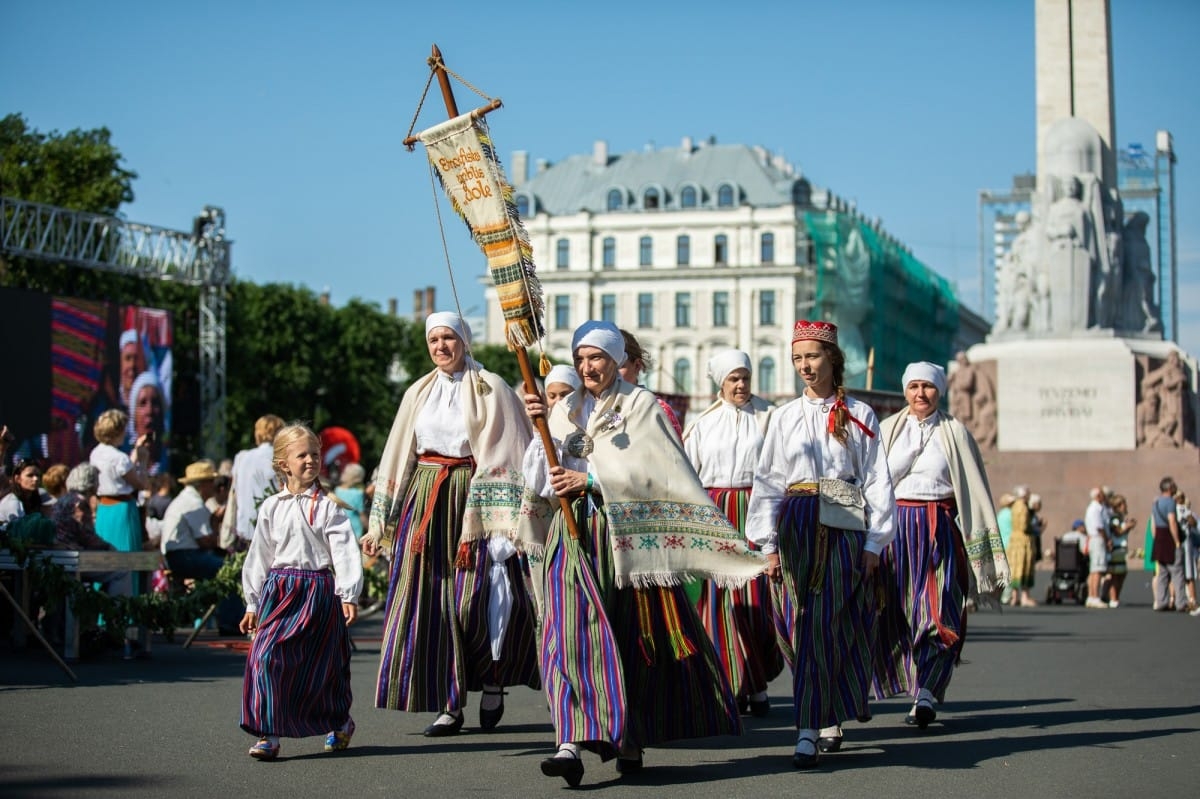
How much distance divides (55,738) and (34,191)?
40186 mm

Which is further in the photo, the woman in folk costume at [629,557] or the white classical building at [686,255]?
the white classical building at [686,255]

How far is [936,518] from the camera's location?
35.2 feet

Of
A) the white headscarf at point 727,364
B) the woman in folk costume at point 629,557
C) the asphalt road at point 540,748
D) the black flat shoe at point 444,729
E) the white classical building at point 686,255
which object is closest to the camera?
the asphalt road at point 540,748

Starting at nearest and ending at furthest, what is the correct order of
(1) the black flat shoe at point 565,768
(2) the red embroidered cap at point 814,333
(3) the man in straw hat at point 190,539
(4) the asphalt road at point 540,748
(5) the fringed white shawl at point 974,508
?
1. (1) the black flat shoe at point 565,768
2. (4) the asphalt road at point 540,748
3. (2) the red embroidered cap at point 814,333
4. (5) the fringed white shawl at point 974,508
5. (3) the man in straw hat at point 190,539

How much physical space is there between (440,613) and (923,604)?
9.53 feet

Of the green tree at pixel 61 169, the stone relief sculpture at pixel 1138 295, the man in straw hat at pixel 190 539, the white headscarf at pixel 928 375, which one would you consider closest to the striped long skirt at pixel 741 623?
the white headscarf at pixel 928 375

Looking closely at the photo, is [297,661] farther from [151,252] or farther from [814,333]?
[151,252]

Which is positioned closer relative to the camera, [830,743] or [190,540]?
[830,743]

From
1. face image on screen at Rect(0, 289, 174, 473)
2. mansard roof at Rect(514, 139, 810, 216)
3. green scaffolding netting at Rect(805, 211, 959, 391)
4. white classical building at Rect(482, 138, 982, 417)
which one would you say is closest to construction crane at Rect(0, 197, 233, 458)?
face image on screen at Rect(0, 289, 174, 473)

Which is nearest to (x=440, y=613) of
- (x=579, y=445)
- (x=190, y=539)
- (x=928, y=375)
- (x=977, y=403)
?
(x=579, y=445)

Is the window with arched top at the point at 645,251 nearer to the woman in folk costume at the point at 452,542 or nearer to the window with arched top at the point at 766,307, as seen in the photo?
the window with arched top at the point at 766,307

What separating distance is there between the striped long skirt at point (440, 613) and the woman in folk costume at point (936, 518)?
2411mm

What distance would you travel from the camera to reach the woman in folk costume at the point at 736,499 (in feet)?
34.7

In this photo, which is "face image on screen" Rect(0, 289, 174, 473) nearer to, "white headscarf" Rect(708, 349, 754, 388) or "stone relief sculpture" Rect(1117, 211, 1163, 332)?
"white headscarf" Rect(708, 349, 754, 388)
